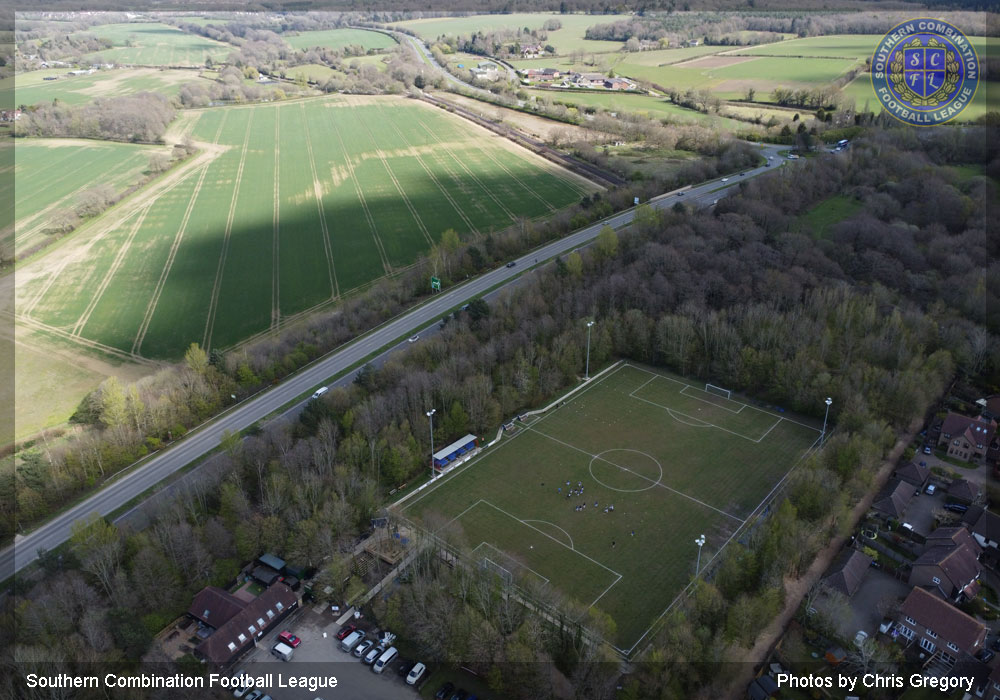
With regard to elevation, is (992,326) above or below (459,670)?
above

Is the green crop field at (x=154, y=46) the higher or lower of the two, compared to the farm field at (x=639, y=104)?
higher

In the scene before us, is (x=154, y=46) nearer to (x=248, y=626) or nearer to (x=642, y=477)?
(x=248, y=626)

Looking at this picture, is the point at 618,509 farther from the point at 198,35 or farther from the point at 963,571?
the point at 198,35

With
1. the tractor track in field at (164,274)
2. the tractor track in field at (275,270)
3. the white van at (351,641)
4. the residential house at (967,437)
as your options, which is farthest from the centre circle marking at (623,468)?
the tractor track in field at (164,274)

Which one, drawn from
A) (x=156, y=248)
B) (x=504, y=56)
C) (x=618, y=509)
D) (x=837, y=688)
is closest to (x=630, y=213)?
(x=618, y=509)

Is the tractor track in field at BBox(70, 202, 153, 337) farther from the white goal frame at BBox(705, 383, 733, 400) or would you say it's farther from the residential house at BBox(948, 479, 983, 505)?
the residential house at BBox(948, 479, 983, 505)

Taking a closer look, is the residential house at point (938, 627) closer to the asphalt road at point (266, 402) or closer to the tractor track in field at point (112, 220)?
the tractor track in field at point (112, 220)
